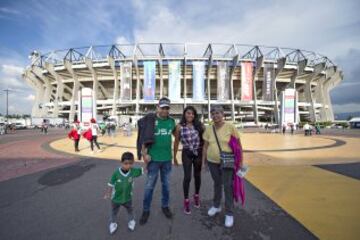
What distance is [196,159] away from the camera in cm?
365

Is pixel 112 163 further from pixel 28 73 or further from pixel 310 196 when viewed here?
pixel 28 73

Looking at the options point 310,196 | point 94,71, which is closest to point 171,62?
point 94,71

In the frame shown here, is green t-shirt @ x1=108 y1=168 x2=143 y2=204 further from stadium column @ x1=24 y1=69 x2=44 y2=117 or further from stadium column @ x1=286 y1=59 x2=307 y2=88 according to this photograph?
stadium column @ x1=24 y1=69 x2=44 y2=117

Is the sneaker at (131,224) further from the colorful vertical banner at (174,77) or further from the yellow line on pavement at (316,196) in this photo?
the colorful vertical banner at (174,77)

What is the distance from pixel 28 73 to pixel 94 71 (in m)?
23.4

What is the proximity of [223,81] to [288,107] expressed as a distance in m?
24.9

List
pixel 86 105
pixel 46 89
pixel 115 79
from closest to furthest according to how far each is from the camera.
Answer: pixel 86 105
pixel 115 79
pixel 46 89

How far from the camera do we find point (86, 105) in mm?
20703

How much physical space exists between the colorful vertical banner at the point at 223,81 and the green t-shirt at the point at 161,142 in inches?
1988

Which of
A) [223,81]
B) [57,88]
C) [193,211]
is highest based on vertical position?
[223,81]

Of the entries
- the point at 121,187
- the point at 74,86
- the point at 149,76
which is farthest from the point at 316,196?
the point at 74,86

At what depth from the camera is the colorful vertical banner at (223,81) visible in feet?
170

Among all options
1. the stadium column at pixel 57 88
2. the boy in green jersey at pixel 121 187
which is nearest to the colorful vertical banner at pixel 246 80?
the stadium column at pixel 57 88

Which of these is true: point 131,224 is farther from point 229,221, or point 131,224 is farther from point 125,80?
point 125,80
